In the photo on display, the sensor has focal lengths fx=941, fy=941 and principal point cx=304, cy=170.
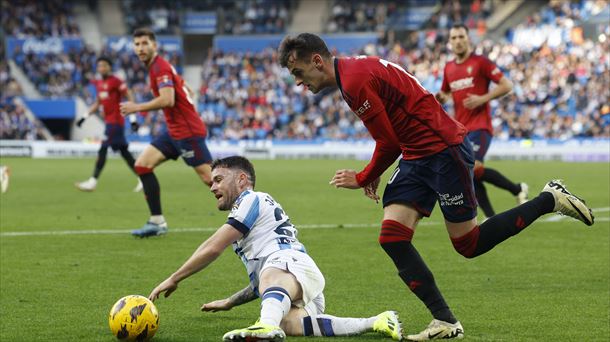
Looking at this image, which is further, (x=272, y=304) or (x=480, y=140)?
(x=480, y=140)

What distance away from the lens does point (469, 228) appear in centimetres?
657

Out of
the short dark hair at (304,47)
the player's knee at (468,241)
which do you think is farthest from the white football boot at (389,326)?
the short dark hair at (304,47)

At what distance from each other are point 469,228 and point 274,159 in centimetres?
3307

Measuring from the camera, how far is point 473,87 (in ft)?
41.7

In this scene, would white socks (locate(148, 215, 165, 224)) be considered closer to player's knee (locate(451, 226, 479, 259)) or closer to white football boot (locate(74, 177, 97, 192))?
player's knee (locate(451, 226, 479, 259))

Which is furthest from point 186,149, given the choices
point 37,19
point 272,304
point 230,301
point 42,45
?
point 37,19

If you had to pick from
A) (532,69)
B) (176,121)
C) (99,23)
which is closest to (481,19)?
(532,69)

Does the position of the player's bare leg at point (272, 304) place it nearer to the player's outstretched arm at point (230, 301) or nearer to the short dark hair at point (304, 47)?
the player's outstretched arm at point (230, 301)

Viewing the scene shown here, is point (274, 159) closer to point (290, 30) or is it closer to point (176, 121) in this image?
point (290, 30)

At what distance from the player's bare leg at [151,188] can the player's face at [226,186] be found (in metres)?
6.05

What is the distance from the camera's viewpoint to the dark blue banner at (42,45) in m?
53.3

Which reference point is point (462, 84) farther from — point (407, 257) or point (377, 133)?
point (377, 133)

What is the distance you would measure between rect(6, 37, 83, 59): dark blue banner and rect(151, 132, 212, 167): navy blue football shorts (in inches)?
1675

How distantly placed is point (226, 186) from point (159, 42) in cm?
4954
